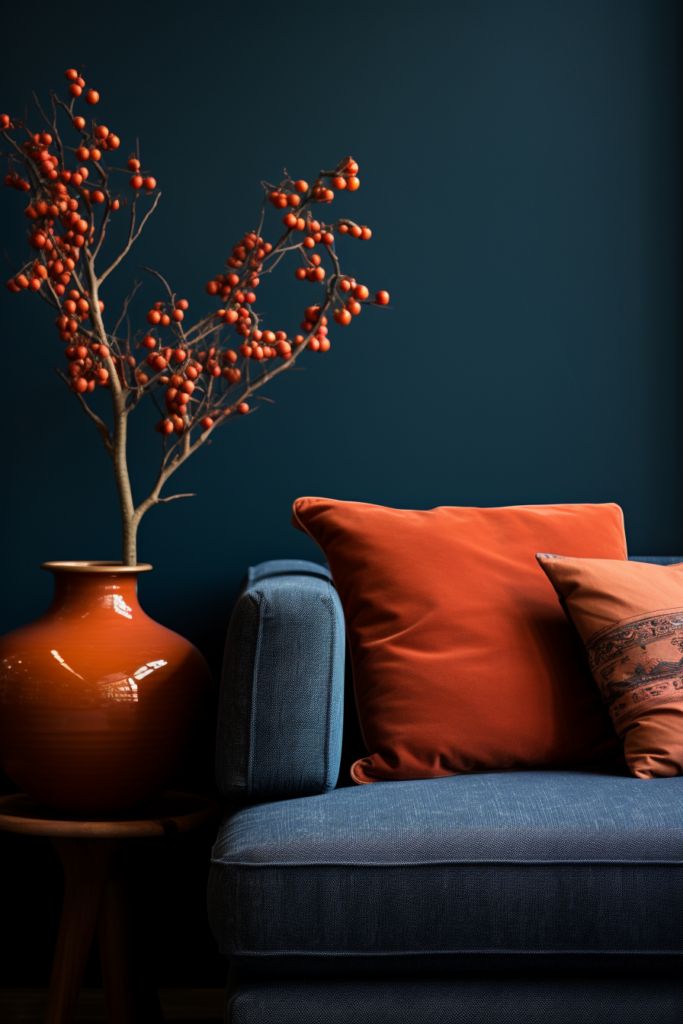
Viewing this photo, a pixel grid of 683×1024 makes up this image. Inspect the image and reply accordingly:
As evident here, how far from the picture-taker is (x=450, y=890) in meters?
1.29

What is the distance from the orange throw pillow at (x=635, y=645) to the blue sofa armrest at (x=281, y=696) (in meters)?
0.42

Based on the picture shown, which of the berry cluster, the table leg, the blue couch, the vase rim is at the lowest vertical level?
the table leg

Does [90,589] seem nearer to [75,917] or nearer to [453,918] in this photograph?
[75,917]

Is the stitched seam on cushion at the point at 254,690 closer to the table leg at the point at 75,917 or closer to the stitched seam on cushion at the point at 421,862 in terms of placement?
the stitched seam on cushion at the point at 421,862

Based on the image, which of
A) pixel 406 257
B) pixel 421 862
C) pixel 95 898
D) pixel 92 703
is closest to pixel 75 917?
pixel 95 898

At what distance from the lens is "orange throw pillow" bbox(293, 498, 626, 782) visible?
1.63 m

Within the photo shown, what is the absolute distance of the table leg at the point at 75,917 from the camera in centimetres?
167

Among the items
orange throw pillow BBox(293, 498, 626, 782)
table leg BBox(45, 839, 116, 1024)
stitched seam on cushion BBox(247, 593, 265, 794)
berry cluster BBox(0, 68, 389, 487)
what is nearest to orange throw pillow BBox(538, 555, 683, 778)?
orange throw pillow BBox(293, 498, 626, 782)

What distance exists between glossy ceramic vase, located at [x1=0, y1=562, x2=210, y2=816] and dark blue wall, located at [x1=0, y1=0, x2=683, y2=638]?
0.46 m

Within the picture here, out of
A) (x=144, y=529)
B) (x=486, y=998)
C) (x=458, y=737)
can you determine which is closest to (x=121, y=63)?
(x=144, y=529)

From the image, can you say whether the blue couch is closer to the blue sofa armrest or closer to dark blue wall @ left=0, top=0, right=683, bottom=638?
the blue sofa armrest

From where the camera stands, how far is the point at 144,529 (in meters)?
2.26

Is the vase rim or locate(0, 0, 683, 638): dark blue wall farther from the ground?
locate(0, 0, 683, 638): dark blue wall

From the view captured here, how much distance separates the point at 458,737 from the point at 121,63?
5.40ft
